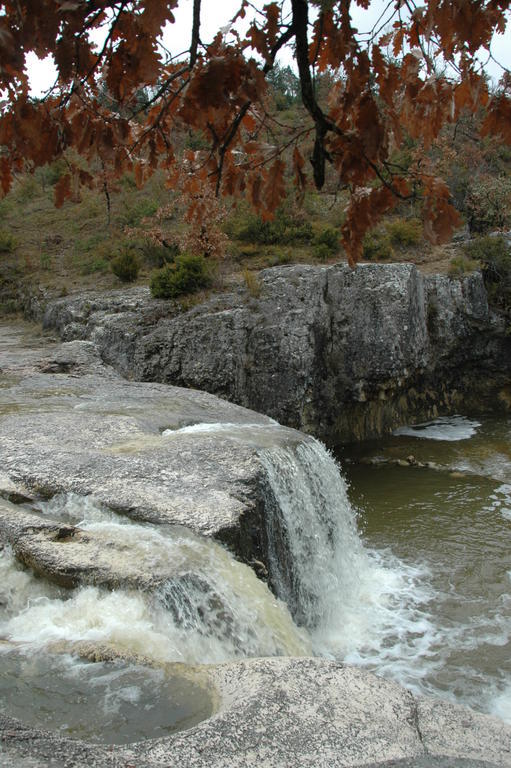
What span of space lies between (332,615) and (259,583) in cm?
189

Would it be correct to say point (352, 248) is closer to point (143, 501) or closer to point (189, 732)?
point (189, 732)

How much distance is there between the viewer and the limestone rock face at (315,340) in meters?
10.7

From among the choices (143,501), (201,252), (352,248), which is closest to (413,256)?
(201,252)

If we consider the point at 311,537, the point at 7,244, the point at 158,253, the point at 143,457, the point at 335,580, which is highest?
the point at 7,244

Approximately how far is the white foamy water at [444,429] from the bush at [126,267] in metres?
7.09

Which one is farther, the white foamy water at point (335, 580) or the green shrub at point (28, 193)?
the green shrub at point (28, 193)

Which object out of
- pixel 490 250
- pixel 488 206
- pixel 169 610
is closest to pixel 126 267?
pixel 490 250

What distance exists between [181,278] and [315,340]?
293 cm

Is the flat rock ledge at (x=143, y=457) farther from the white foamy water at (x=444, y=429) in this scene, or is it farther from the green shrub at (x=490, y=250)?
the green shrub at (x=490, y=250)

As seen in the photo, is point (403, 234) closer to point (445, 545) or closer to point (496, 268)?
point (496, 268)

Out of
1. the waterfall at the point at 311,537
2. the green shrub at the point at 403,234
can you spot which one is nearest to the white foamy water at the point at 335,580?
the waterfall at the point at 311,537

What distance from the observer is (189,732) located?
2289mm

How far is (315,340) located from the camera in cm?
1122

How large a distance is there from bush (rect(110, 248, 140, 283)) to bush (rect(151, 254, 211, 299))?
2.19 metres
